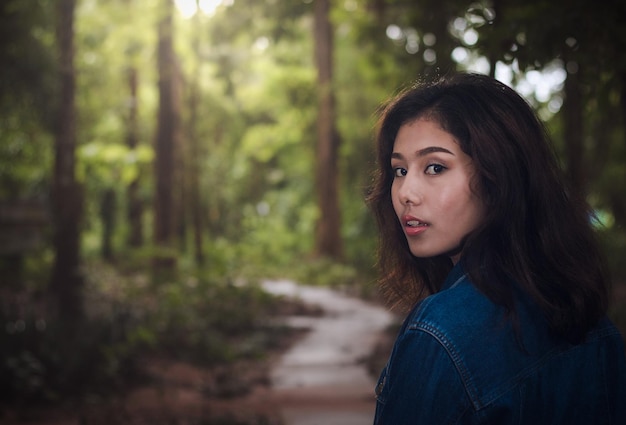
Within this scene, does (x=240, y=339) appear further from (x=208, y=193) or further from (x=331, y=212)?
(x=208, y=193)

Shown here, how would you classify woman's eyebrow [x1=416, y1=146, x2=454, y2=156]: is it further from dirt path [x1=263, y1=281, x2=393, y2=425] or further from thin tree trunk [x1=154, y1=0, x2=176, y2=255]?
thin tree trunk [x1=154, y1=0, x2=176, y2=255]

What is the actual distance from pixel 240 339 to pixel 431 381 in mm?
8728

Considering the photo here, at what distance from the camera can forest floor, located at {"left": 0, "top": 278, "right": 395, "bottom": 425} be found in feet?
18.9

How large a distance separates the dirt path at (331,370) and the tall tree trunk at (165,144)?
19.5ft

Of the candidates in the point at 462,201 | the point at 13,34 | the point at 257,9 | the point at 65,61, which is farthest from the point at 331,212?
the point at 462,201

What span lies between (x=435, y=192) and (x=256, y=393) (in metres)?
5.66

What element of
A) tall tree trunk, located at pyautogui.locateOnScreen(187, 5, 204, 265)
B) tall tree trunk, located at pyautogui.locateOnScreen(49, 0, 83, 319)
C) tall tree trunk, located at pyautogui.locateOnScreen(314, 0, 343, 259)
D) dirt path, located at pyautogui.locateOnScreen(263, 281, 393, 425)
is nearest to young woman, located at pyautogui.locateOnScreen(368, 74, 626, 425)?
dirt path, located at pyautogui.locateOnScreen(263, 281, 393, 425)

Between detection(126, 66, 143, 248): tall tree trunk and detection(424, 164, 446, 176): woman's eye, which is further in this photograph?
detection(126, 66, 143, 248): tall tree trunk

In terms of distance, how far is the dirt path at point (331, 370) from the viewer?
237 inches

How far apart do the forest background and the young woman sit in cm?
49

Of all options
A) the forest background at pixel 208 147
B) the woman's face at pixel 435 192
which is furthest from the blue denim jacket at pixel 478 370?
the forest background at pixel 208 147

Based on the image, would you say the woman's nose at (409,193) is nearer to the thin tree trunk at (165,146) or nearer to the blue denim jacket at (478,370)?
the blue denim jacket at (478,370)

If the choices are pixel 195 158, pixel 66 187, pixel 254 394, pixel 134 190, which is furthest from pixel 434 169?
pixel 134 190

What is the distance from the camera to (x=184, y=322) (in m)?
9.27
